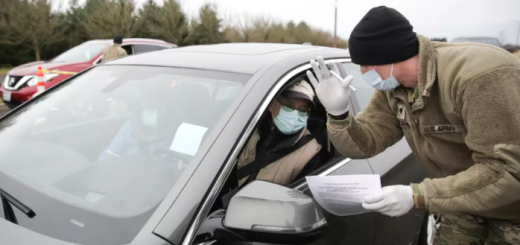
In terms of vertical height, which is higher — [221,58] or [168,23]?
[221,58]

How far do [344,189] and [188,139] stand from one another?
0.61 m

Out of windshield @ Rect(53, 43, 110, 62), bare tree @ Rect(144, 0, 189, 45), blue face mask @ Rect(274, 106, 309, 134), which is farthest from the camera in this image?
bare tree @ Rect(144, 0, 189, 45)

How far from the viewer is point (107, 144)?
1628 millimetres

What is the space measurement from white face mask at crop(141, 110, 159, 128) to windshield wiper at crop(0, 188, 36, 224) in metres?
0.57

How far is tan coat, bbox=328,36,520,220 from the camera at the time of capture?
1.18m

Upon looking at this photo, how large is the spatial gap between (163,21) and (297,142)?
2493cm

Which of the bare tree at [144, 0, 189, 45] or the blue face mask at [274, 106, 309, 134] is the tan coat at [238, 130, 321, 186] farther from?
the bare tree at [144, 0, 189, 45]

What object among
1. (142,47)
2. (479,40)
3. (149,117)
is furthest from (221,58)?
(479,40)

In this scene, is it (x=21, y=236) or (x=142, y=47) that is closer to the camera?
(x=21, y=236)

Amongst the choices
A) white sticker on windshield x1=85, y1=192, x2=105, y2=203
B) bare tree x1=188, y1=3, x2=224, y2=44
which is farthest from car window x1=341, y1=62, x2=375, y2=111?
bare tree x1=188, y1=3, x2=224, y2=44

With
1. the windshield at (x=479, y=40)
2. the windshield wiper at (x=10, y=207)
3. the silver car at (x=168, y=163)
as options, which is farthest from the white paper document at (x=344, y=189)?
the windshield at (x=479, y=40)

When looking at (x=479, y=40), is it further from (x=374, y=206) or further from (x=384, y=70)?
(x=374, y=206)

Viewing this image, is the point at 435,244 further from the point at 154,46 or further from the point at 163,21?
the point at 163,21

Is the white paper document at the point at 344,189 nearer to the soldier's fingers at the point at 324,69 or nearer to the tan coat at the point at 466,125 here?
the tan coat at the point at 466,125
